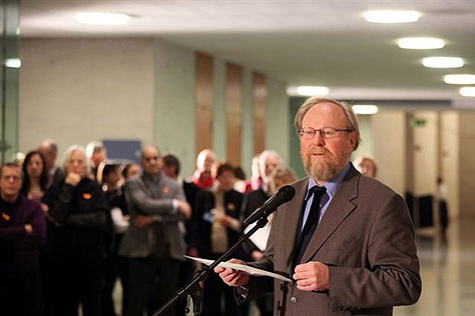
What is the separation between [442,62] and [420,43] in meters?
3.21

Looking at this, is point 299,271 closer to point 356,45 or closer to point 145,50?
point 145,50

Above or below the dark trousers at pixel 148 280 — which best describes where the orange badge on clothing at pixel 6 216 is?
above

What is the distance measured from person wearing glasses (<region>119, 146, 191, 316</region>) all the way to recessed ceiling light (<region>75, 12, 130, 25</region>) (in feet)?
6.54

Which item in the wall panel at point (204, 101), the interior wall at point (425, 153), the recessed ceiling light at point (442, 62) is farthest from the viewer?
the interior wall at point (425, 153)

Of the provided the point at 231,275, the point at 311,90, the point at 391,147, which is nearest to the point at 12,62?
the point at 231,275

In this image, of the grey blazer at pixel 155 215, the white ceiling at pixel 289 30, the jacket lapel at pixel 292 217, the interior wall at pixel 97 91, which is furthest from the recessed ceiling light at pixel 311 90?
the jacket lapel at pixel 292 217

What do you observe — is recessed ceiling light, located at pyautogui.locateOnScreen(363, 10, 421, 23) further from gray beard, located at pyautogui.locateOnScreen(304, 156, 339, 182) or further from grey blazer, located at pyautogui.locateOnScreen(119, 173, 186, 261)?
gray beard, located at pyautogui.locateOnScreen(304, 156, 339, 182)

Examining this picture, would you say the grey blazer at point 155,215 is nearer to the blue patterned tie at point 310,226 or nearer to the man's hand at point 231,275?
the man's hand at point 231,275

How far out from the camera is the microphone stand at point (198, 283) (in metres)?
4.48

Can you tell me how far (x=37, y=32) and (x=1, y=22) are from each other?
432 cm

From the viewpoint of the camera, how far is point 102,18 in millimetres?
13062

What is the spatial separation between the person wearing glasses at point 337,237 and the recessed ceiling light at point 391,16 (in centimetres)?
774

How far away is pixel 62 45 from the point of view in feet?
51.1

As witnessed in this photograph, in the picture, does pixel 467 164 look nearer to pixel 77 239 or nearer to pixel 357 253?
pixel 77 239
